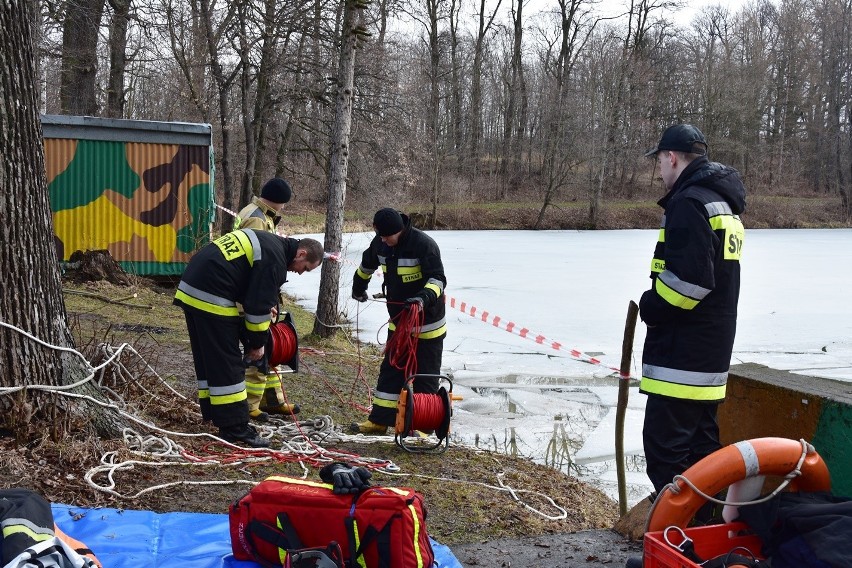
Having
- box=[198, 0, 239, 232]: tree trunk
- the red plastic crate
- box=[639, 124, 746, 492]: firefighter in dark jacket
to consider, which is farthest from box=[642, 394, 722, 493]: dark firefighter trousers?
box=[198, 0, 239, 232]: tree trunk

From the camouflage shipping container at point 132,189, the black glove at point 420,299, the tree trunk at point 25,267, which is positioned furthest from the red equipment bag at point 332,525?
the camouflage shipping container at point 132,189

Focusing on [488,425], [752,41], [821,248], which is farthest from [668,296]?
[752,41]

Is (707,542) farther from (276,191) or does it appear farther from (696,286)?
(276,191)

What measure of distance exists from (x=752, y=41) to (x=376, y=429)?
47648 mm

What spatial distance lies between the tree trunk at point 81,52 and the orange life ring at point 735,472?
563 inches

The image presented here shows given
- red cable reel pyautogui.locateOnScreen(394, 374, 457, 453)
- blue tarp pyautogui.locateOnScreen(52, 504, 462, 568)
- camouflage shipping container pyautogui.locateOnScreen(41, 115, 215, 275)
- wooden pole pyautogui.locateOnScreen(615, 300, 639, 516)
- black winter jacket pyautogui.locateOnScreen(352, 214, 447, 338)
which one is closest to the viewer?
blue tarp pyautogui.locateOnScreen(52, 504, 462, 568)

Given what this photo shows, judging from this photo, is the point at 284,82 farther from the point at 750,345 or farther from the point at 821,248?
the point at 821,248

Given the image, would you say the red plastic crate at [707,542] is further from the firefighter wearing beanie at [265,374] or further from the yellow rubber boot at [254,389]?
the yellow rubber boot at [254,389]

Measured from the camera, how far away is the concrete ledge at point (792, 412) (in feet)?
12.8

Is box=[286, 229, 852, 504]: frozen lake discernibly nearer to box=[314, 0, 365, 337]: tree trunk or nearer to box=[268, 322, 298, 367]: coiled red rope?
box=[314, 0, 365, 337]: tree trunk

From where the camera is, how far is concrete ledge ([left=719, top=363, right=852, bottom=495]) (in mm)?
3904

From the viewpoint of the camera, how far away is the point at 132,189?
43.6 feet

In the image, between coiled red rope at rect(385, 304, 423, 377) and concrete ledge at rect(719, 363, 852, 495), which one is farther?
coiled red rope at rect(385, 304, 423, 377)

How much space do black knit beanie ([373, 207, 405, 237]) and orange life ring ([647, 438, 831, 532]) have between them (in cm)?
363
